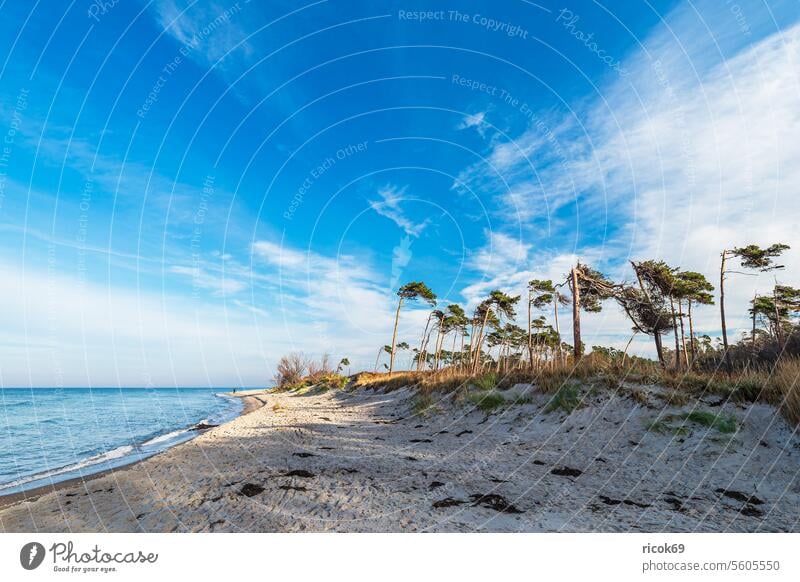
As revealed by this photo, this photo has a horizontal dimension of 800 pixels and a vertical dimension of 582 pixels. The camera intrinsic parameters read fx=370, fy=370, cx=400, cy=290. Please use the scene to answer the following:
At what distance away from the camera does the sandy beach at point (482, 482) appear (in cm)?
421

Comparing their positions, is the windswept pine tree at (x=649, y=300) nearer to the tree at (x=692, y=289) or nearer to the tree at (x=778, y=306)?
the tree at (x=692, y=289)

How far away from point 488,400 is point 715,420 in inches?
216

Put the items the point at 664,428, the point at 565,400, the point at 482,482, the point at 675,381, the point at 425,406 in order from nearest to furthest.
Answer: the point at 482,482, the point at 664,428, the point at 675,381, the point at 565,400, the point at 425,406

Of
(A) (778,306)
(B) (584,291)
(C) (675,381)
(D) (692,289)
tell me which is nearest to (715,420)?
(C) (675,381)

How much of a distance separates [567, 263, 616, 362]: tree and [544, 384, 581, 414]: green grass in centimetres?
623

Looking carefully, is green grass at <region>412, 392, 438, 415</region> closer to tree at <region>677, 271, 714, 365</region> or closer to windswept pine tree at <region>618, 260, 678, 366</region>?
windswept pine tree at <region>618, 260, 678, 366</region>

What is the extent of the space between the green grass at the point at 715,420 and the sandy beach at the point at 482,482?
13 centimetres

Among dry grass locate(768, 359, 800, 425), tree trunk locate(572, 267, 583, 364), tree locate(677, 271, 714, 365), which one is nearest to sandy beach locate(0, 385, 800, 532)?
dry grass locate(768, 359, 800, 425)

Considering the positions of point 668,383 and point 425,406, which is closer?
point 668,383

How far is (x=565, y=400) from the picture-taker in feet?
31.1

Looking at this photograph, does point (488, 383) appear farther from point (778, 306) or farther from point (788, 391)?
point (778, 306)

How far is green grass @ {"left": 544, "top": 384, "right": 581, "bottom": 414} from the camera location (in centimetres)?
927
